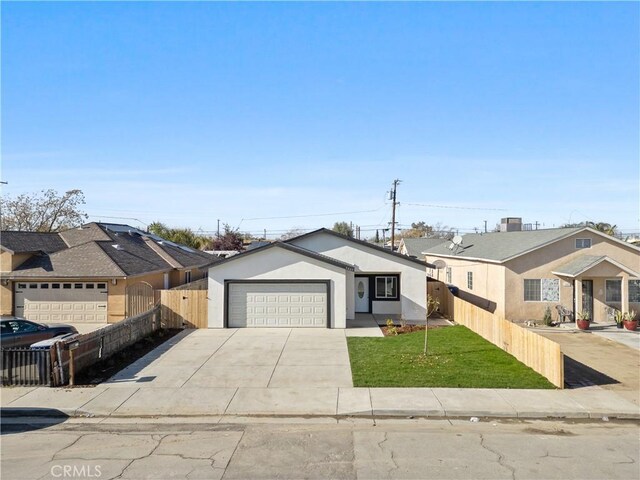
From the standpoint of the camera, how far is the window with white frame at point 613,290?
24.7 metres

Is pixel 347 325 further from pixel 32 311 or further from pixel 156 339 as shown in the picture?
pixel 32 311

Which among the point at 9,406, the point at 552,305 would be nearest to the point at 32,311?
the point at 9,406

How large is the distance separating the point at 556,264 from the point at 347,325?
1148cm

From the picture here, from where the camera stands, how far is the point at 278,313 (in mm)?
22656

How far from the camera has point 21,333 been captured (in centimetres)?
1581

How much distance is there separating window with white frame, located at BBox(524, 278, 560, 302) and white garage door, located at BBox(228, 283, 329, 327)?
10723 millimetres

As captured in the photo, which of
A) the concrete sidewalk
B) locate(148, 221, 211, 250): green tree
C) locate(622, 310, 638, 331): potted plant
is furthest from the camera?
locate(148, 221, 211, 250): green tree

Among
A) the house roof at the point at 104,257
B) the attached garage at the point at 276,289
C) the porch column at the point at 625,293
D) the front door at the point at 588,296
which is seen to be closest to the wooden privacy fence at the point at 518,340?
the attached garage at the point at 276,289

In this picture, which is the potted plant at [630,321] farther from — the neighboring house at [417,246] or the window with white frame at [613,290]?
the neighboring house at [417,246]

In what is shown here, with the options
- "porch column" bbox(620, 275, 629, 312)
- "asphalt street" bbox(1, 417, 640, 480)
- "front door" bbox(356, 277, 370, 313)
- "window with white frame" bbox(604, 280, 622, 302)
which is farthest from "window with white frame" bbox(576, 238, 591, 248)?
"asphalt street" bbox(1, 417, 640, 480)

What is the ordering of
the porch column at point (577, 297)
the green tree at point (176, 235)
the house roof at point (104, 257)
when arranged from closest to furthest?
the house roof at point (104, 257) → the porch column at point (577, 297) → the green tree at point (176, 235)

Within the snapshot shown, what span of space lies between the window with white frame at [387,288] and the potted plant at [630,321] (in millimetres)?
10907

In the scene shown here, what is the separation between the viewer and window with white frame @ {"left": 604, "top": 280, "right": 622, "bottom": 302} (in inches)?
973

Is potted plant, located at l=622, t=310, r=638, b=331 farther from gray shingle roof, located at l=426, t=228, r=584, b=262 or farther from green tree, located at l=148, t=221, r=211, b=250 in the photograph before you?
green tree, located at l=148, t=221, r=211, b=250
